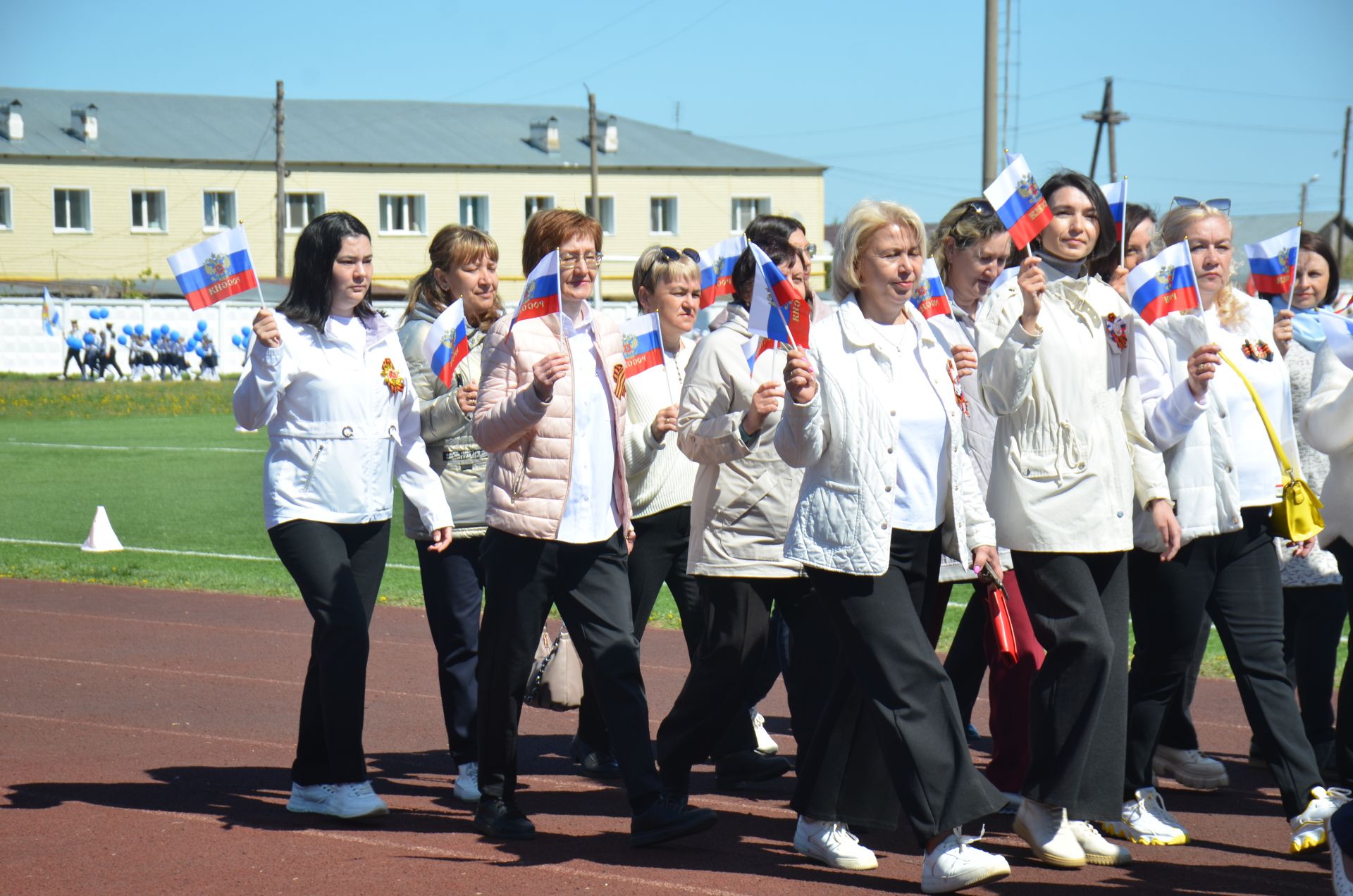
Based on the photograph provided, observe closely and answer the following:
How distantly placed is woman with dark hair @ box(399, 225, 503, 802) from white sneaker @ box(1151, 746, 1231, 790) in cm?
274

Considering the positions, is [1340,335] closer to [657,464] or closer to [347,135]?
[657,464]

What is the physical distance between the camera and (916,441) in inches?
190

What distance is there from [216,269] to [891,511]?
2612mm

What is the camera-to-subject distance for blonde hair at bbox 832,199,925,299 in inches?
192

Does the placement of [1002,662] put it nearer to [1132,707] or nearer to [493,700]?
[1132,707]

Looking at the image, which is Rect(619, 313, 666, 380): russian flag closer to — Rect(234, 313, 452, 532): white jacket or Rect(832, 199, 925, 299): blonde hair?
Rect(234, 313, 452, 532): white jacket

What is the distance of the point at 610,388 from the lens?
5484mm

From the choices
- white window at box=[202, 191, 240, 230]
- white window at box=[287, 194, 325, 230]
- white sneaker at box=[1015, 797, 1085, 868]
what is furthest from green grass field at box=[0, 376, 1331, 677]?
white window at box=[287, 194, 325, 230]

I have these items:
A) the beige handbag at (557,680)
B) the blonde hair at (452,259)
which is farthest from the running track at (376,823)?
the blonde hair at (452,259)

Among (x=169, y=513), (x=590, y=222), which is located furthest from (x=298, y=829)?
(x=169, y=513)

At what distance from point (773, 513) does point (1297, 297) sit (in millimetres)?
2643

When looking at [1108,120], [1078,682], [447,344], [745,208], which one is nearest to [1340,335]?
[1078,682]

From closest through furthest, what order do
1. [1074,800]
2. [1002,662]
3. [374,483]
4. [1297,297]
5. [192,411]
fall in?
[1074,800] < [1002,662] < [374,483] < [1297,297] < [192,411]

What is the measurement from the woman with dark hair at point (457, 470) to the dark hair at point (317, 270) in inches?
19.0
